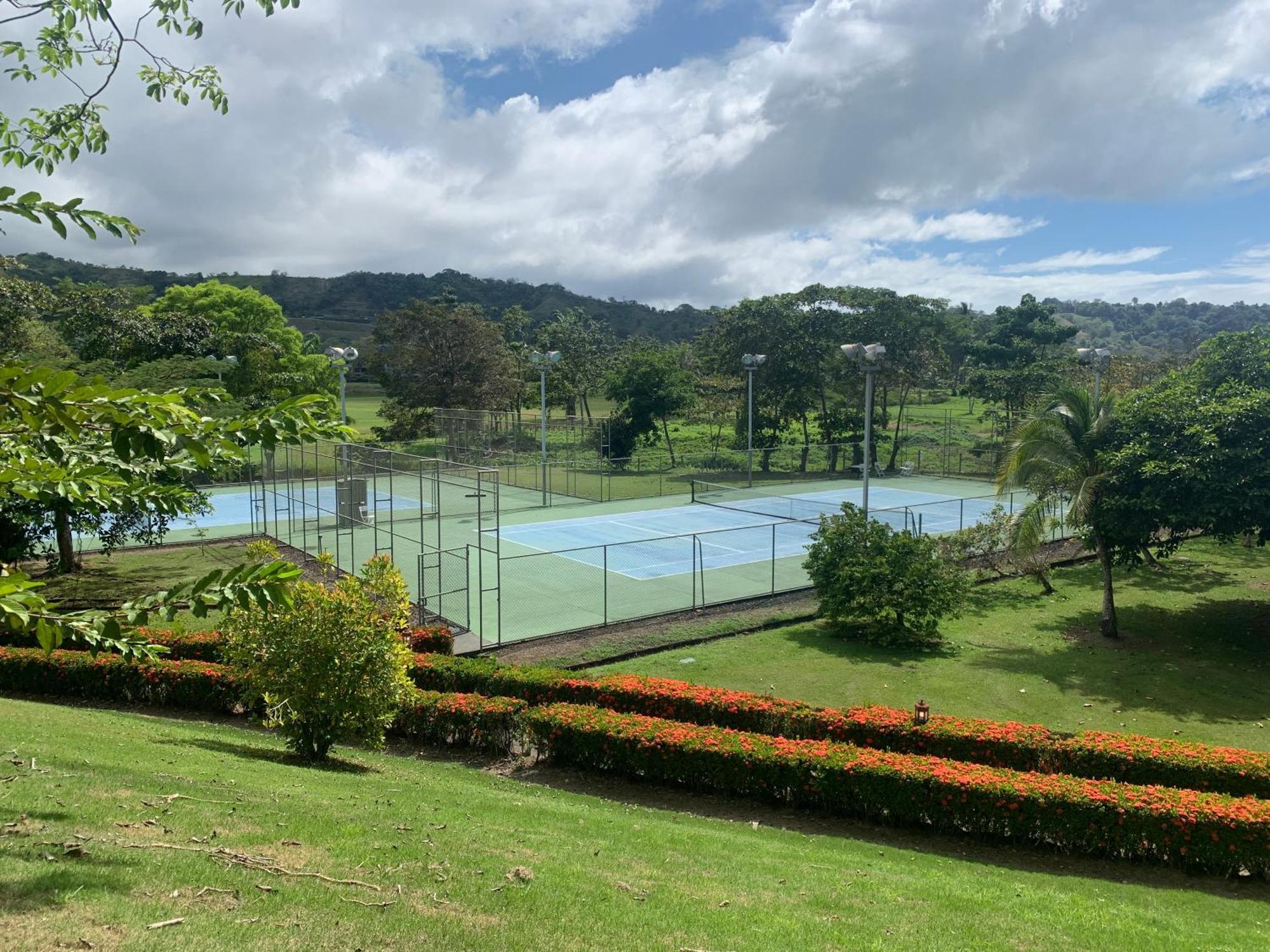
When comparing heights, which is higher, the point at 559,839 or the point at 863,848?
the point at 559,839

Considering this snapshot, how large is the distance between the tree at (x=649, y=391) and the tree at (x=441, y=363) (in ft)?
30.5

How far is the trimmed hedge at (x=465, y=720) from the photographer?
1242 cm

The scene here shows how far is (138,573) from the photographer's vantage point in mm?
23000

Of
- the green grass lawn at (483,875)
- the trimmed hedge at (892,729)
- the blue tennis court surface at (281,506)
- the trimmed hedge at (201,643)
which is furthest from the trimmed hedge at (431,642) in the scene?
the blue tennis court surface at (281,506)

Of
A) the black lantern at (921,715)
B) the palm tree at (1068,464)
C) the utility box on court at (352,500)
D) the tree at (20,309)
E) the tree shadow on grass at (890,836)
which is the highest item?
the tree at (20,309)

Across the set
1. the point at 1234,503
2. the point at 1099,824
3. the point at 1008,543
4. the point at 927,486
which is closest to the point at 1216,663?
the point at 1234,503

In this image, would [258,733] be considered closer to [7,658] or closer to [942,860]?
[7,658]

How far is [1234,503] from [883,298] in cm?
3316

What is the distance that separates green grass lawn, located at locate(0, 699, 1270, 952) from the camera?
502 cm

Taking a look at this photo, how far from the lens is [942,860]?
8867 millimetres

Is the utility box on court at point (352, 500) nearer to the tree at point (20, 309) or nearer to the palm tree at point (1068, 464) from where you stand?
the tree at point (20, 309)

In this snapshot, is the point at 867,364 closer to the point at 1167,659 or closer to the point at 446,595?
the point at 1167,659

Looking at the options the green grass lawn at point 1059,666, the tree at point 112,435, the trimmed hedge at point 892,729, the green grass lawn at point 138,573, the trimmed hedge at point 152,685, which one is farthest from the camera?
the green grass lawn at point 138,573

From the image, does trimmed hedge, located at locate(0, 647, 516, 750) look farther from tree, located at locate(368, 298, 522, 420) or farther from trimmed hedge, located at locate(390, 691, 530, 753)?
tree, located at locate(368, 298, 522, 420)
